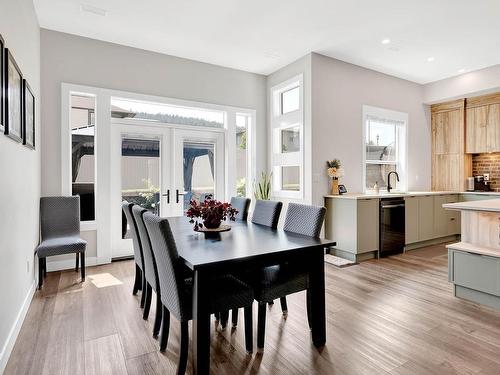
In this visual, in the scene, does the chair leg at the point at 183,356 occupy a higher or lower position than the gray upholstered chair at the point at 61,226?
lower

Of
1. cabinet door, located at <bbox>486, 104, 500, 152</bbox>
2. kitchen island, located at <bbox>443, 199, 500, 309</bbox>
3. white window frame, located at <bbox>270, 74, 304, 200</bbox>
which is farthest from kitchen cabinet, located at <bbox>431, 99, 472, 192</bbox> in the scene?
kitchen island, located at <bbox>443, 199, 500, 309</bbox>

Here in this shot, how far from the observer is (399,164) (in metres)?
6.01

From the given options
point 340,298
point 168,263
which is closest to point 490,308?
point 340,298

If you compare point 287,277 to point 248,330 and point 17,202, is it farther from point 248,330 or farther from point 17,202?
point 17,202

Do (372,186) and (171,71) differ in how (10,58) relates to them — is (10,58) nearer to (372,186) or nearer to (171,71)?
(171,71)

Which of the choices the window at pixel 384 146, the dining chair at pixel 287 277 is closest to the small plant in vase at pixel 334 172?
the window at pixel 384 146

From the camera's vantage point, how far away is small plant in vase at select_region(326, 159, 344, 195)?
186 inches

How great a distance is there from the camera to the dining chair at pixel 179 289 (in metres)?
1.80

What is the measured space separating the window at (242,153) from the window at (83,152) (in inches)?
89.5

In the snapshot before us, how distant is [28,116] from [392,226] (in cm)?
482

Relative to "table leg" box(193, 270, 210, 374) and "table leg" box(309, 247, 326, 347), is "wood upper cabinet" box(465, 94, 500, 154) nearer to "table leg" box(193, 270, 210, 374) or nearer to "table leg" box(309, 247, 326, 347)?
"table leg" box(309, 247, 326, 347)

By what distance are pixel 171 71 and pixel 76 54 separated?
126 centimetres

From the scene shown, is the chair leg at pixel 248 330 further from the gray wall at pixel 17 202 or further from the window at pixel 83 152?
the window at pixel 83 152

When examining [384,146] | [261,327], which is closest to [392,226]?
[384,146]
